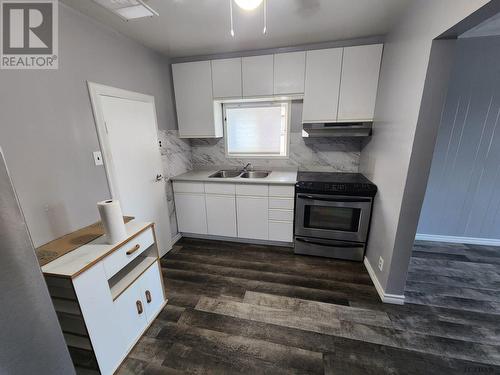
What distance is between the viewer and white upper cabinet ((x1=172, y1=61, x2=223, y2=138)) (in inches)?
104

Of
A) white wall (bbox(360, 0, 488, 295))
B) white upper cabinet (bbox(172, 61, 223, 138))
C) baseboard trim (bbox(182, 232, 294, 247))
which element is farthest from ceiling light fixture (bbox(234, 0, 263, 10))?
baseboard trim (bbox(182, 232, 294, 247))

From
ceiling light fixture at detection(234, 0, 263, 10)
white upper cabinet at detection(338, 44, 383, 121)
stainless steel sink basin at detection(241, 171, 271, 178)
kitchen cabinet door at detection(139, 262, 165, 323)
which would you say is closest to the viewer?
ceiling light fixture at detection(234, 0, 263, 10)

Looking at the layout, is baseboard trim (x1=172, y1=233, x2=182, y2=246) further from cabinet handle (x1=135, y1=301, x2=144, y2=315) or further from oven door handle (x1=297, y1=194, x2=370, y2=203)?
oven door handle (x1=297, y1=194, x2=370, y2=203)

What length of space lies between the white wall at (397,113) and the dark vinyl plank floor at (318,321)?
355 millimetres

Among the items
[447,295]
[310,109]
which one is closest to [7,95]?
[310,109]

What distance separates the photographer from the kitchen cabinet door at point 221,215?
273cm

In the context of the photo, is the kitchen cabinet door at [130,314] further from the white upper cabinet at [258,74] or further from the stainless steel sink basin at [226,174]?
the white upper cabinet at [258,74]

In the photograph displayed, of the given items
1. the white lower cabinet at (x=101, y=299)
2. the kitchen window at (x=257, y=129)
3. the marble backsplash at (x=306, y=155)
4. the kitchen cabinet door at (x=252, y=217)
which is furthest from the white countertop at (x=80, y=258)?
the kitchen window at (x=257, y=129)

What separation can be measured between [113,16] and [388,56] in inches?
100

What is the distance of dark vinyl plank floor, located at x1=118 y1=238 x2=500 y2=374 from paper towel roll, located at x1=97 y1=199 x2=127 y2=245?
34.6 inches

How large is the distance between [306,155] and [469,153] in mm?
1954

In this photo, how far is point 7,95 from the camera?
48.0 inches

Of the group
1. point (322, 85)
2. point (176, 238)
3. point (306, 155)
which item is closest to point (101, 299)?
point (176, 238)

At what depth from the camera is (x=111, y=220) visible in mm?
1366
